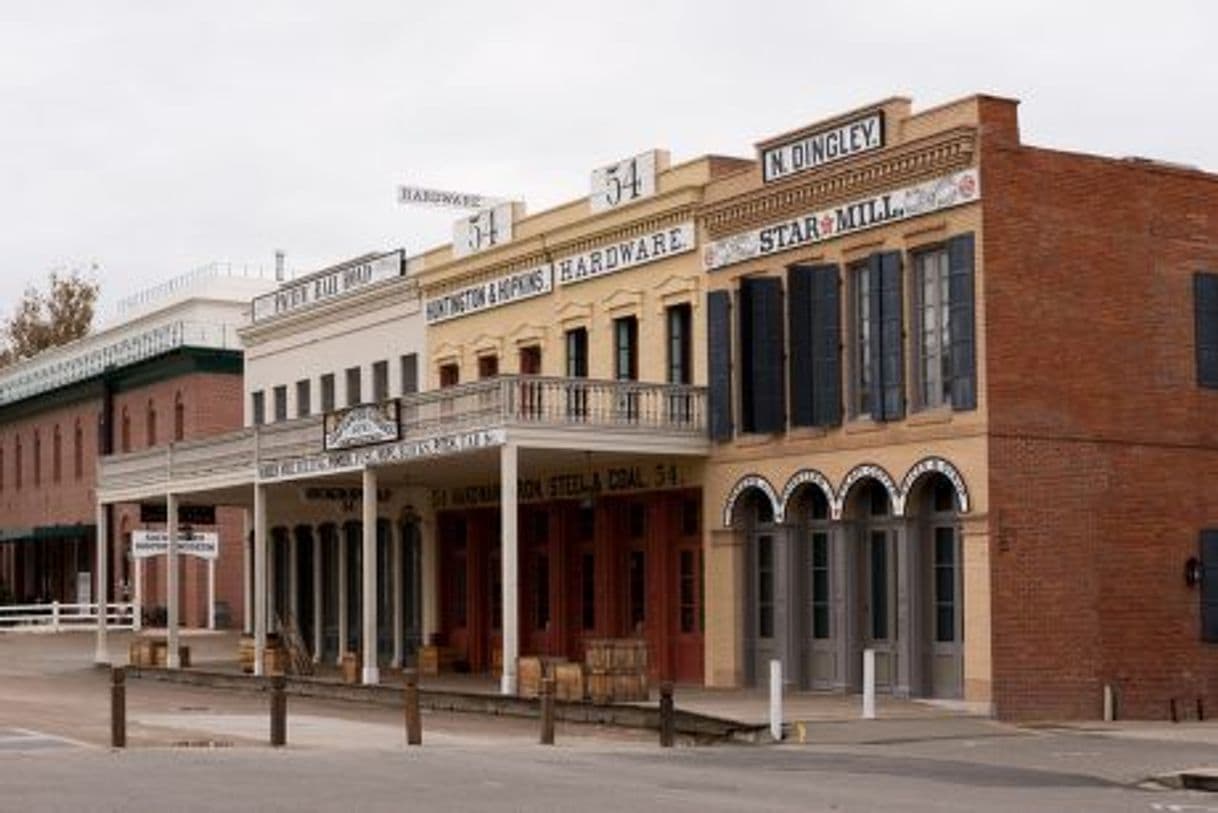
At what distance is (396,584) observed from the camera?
1649 inches

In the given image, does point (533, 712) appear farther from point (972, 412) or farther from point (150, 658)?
point (150, 658)

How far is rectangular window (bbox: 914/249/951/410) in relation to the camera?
27.7 meters

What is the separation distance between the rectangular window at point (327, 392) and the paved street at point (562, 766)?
1451 centimetres

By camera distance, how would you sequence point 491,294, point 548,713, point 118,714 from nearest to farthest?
point 118,714, point 548,713, point 491,294

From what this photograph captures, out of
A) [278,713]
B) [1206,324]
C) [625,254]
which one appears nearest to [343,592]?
[625,254]

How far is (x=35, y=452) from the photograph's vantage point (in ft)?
223

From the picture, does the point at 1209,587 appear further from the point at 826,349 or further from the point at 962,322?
the point at 826,349

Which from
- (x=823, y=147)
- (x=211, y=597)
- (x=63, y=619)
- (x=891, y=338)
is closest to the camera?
(x=891, y=338)

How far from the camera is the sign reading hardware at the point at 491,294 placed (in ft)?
120

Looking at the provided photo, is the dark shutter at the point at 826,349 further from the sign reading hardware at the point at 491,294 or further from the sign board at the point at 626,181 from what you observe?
the sign reading hardware at the point at 491,294

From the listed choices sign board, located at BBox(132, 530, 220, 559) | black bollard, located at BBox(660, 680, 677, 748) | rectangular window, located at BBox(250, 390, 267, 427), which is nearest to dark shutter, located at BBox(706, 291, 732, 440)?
black bollard, located at BBox(660, 680, 677, 748)

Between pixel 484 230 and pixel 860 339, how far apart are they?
11139 millimetres

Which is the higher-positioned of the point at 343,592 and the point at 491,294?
the point at 491,294

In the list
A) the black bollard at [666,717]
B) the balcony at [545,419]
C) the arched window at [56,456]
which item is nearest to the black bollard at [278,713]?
the black bollard at [666,717]
